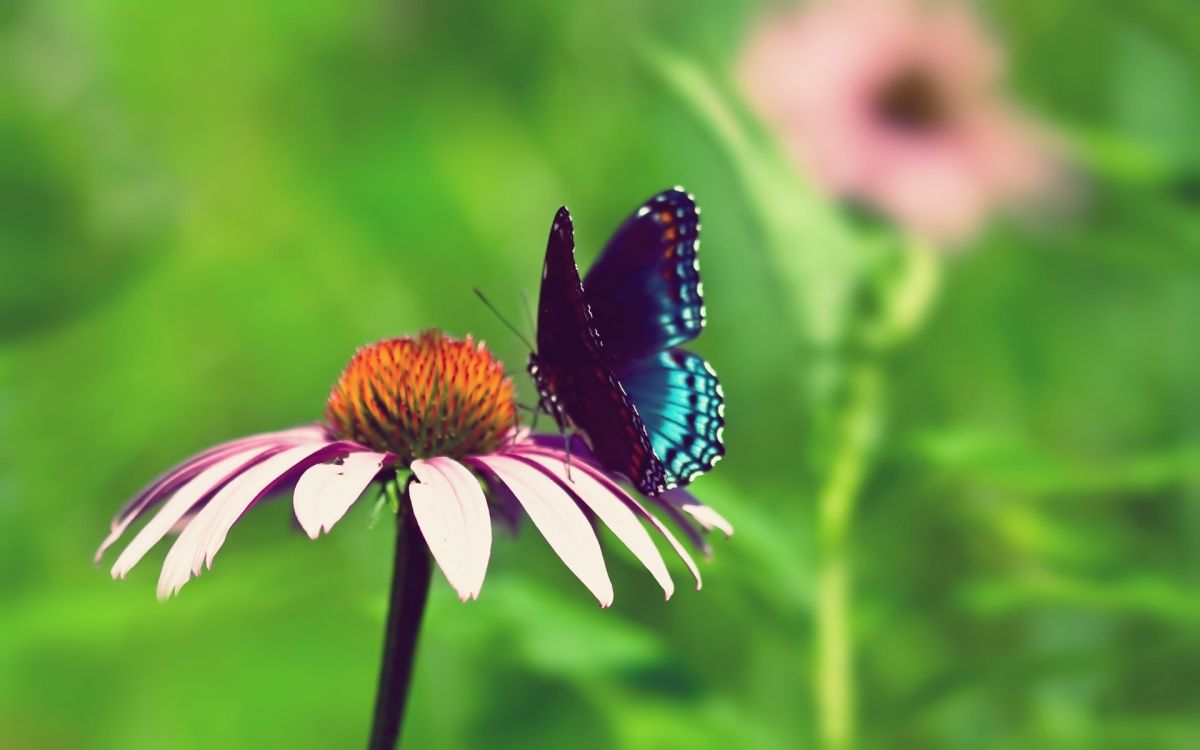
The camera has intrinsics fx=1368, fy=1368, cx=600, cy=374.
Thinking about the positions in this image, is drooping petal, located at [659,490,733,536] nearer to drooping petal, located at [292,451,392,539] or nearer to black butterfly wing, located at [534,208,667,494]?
black butterfly wing, located at [534,208,667,494]

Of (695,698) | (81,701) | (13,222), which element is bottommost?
(695,698)

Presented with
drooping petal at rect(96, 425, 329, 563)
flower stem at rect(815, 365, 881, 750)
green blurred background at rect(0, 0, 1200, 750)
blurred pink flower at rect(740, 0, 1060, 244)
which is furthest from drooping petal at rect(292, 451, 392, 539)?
blurred pink flower at rect(740, 0, 1060, 244)

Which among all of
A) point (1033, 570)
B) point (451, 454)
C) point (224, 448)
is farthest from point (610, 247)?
point (1033, 570)

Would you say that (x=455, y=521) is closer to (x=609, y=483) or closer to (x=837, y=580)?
(x=609, y=483)

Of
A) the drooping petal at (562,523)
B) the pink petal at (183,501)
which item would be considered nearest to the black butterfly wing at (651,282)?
the drooping petal at (562,523)

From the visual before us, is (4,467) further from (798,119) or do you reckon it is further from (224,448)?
(798,119)

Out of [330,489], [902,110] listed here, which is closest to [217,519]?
[330,489]

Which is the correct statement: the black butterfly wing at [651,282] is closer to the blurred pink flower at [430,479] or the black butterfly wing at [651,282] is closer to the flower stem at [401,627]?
the blurred pink flower at [430,479]
